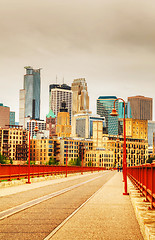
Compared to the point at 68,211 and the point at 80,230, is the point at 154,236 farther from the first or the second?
the point at 68,211

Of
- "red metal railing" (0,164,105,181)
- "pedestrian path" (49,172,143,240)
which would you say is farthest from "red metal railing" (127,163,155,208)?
"red metal railing" (0,164,105,181)

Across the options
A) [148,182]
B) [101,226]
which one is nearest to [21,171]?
[148,182]

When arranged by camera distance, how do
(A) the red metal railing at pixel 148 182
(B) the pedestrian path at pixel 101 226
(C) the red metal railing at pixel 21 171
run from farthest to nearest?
1. (C) the red metal railing at pixel 21 171
2. (A) the red metal railing at pixel 148 182
3. (B) the pedestrian path at pixel 101 226

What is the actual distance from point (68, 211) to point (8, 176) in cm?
2048

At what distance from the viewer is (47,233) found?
11.1 meters

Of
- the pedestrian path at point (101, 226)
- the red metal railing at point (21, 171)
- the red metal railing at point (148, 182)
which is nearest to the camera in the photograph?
the pedestrian path at point (101, 226)

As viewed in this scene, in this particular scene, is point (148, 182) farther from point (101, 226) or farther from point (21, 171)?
point (21, 171)

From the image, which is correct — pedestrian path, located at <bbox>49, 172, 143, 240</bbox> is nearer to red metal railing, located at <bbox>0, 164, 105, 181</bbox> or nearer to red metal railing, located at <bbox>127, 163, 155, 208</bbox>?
red metal railing, located at <bbox>127, 163, 155, 208</bbox>

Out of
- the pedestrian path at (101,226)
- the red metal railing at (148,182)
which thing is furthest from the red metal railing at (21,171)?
the pedestrian path at (101,226)

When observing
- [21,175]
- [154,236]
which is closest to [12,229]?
[154,236]

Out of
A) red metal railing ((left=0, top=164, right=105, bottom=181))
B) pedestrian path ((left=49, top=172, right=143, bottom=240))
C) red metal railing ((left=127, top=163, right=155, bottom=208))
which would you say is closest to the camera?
pedestrian path ((left=49, top=172, right=143, bottom=240))

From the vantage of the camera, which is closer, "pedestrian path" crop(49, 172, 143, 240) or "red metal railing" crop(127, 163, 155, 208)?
"pedestrian path" crop(49, 172, 143, 240)

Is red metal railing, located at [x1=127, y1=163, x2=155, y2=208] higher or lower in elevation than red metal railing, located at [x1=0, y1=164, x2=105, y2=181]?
higher

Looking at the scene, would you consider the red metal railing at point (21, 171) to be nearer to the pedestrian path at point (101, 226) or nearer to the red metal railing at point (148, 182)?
the red metal railing at point (148, 182)
